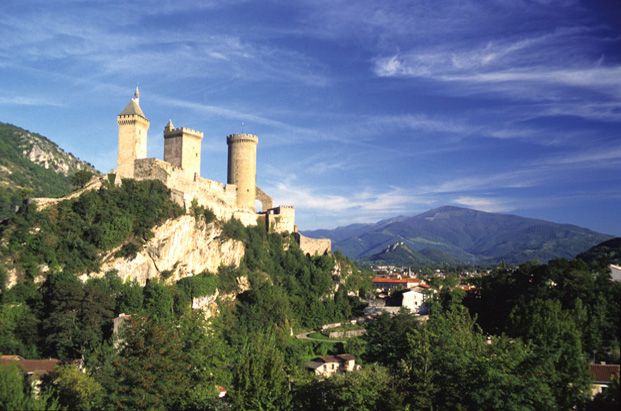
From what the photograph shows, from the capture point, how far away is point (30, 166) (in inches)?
4764

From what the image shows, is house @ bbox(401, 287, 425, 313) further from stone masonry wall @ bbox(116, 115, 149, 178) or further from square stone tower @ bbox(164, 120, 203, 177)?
stone masonry wall @ bbox(116, 115, 149, 178)

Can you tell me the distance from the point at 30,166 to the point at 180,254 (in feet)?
259

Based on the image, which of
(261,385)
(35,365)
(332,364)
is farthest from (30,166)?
(261,385)

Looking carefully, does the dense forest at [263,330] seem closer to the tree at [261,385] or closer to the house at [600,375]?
the tree at [261,385]

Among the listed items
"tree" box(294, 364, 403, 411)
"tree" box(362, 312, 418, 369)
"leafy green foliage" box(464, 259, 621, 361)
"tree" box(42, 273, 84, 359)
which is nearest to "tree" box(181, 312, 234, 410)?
"tree" box(294, 364, 403, 411)

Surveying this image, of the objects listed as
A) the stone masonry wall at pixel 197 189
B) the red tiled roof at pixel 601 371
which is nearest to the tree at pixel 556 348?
the red tiled roof at pixel 601 371

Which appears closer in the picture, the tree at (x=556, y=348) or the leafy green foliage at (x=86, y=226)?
the tree at (x=556, y=348)

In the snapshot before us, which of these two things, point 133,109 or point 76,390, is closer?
Result: point 76,390

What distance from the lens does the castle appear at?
191 ft

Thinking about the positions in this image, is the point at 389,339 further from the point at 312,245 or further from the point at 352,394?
the point at 312,245

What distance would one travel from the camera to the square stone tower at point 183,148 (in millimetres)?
62062

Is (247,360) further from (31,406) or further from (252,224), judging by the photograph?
(252,224)

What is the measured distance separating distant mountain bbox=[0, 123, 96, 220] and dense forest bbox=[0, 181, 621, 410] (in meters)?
43.4

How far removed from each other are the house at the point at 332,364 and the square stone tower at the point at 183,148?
79.6 feet
